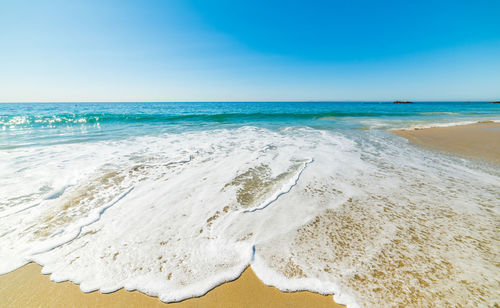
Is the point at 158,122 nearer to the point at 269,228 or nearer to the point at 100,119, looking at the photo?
the point at 100,119

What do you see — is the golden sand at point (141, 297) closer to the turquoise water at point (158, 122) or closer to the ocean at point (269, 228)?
the ocean at point (269, 228)

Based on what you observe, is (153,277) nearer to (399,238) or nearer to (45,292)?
(45,292)

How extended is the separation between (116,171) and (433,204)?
678 cm

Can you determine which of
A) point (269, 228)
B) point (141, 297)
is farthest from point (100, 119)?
point (269, 228)

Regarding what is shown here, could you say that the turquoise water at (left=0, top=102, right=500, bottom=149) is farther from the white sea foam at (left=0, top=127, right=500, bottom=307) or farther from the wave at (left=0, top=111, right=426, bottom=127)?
the white sea foam at (left=0, top=127, right=500, bottom=307)

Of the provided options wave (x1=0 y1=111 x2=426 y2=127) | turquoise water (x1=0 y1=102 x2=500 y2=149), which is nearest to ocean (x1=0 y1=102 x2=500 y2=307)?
turquoise water (x1=0 y1=102 x2=500 y2=149)

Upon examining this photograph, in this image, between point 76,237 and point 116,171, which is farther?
point 116,171

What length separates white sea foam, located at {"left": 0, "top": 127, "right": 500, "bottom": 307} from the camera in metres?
1.75

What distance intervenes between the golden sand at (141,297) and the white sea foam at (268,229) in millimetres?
69

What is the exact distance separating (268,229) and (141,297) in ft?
5.08

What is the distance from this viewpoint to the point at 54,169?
185 inches

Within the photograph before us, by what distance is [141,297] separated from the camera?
168 cm

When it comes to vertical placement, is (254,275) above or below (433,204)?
below

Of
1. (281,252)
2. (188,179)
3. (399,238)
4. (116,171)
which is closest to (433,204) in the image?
(399,238)
